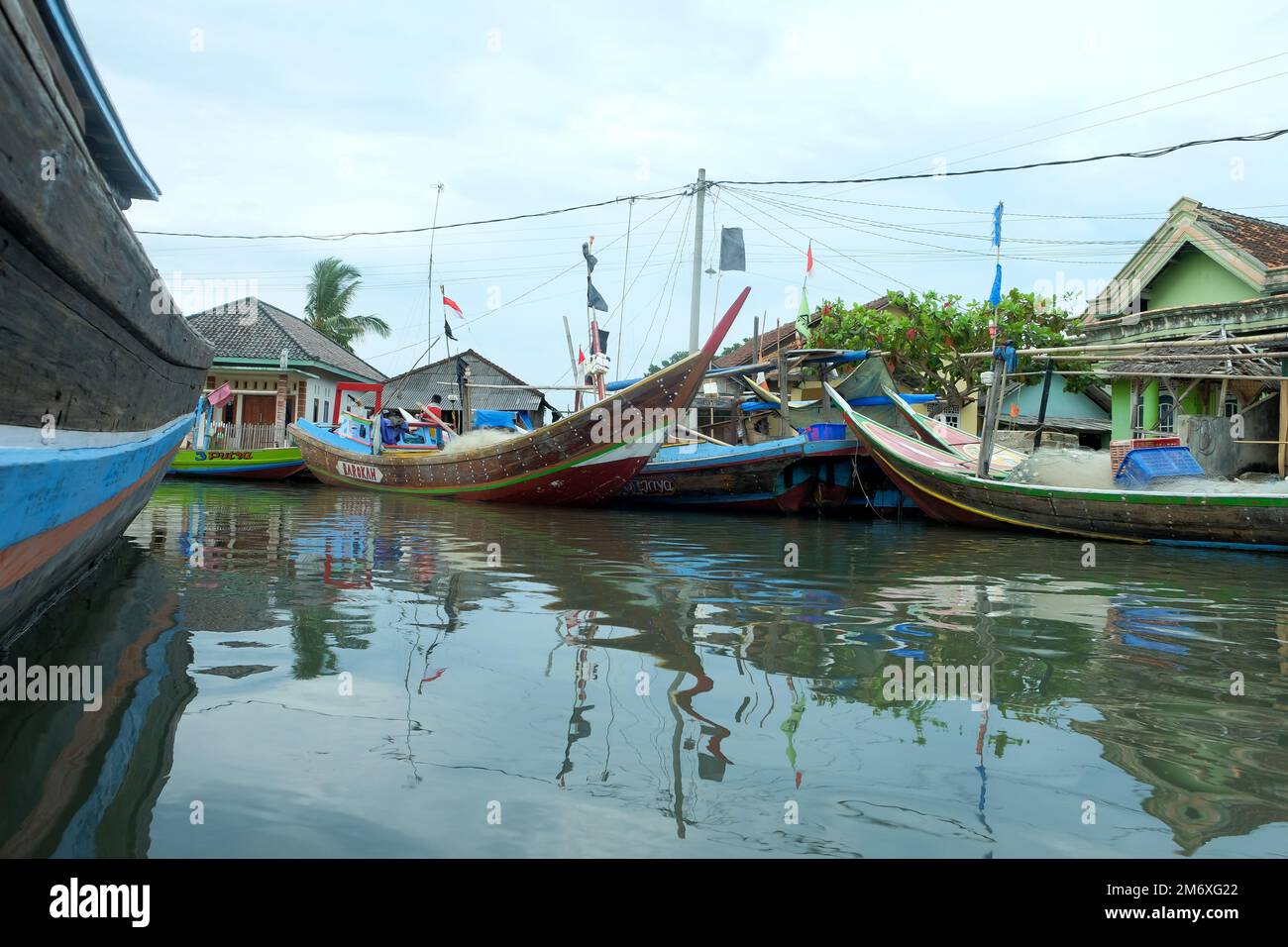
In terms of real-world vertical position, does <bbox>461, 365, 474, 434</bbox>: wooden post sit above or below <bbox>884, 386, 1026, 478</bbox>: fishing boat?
above

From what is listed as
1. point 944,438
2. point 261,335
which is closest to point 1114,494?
point 944,438

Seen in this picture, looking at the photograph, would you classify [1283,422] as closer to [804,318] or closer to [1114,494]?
[1114,494]

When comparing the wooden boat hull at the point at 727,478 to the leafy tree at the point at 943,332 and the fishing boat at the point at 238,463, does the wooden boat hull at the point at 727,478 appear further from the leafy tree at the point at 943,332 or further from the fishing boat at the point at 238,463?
the fishing boat at the point at 238,463

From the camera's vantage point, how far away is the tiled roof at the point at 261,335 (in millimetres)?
26141

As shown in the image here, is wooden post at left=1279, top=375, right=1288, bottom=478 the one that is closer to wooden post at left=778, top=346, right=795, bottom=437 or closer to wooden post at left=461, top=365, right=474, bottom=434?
wooden post at left=778, top=346, right=795, bottom=437

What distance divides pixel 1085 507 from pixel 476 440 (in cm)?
1093

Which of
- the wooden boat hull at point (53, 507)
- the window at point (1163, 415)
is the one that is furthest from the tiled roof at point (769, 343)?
the wooden boat hull at point (53, 507)

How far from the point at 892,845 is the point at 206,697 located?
266cm

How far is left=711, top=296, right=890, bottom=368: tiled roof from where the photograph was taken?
2685 centimetres

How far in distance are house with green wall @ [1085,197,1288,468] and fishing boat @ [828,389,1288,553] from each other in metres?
2.69

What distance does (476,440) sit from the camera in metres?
17.8

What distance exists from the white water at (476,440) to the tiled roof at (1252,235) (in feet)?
45.0

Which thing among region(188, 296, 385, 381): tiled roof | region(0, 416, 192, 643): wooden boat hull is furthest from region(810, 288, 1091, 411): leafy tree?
region(0, 416, 192, 643): wooden boat hull
